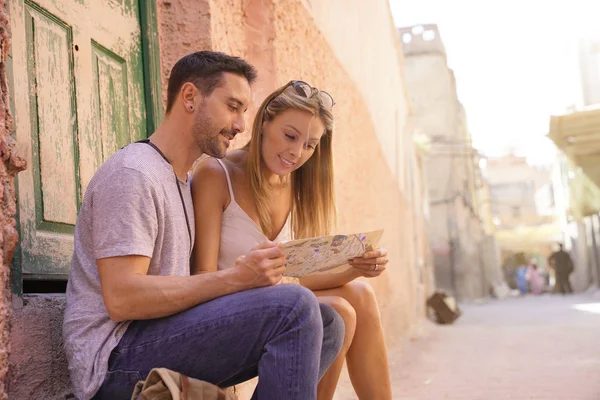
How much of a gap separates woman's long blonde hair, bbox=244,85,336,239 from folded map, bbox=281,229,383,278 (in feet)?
1.14

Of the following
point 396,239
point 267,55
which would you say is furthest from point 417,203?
point 267,55

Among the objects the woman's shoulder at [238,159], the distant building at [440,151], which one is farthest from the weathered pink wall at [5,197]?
the distant building at [440,151]

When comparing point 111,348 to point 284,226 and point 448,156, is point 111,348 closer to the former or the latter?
point 284,226

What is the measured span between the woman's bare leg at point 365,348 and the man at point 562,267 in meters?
22.4

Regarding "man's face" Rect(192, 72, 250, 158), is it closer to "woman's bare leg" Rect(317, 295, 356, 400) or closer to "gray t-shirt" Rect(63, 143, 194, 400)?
"gray t-shirt" Rect(63, 143, 194, 400)

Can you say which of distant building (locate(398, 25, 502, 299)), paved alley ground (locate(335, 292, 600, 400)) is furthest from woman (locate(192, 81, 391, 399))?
distant building (locate(398, 25, 502, 299))

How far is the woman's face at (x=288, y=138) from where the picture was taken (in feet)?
9.28

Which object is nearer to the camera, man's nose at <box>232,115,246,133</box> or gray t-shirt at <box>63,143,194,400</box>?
gray t-shirt at <box>63,143,194,400</box>

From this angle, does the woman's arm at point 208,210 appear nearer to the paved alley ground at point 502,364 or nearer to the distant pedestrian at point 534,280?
the paved alley ground at point 502,364

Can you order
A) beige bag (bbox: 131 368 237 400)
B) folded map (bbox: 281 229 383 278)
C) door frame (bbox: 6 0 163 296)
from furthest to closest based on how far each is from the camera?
1. door frame (bbox: 6 0 163 296)
2. folded map (bbox: 281 229 383 278)
3. beige bag (bbox: 131 368 237 400)

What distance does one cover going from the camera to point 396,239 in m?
10.9

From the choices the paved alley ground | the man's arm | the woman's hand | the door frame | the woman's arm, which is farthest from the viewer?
the paved alley ground

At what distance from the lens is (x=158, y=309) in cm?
203

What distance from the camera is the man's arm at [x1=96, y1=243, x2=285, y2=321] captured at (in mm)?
1972
